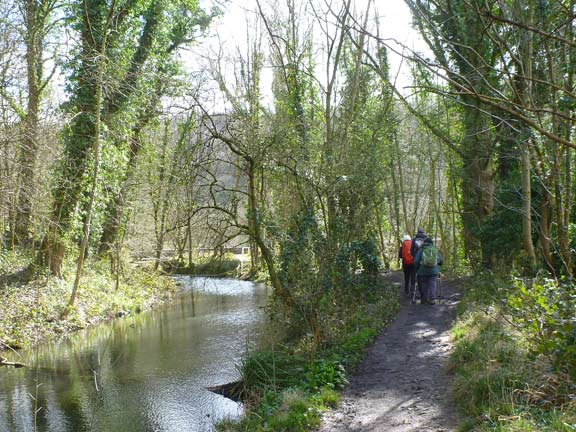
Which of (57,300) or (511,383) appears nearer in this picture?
(511,383)

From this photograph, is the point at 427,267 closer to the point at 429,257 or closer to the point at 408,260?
the point at 429,257

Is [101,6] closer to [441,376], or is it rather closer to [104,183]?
[104,183]

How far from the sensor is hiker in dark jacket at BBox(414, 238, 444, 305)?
1215 cm

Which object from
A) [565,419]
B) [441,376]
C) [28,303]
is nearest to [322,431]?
[441,376]

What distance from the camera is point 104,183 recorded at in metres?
17.9

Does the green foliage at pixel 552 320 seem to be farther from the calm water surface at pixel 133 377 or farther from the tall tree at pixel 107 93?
the tall tree at pixel 107 93

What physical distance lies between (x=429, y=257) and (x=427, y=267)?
0.24m

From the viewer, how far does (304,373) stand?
28.0ft

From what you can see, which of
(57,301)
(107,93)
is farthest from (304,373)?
(107,93)

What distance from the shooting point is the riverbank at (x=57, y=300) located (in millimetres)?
13992

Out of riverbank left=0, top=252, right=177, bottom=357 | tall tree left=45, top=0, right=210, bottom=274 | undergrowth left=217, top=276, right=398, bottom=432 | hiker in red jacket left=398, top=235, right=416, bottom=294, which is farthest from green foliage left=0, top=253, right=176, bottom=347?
hiker in red jacket left=398, top=235, right=416, bottom=294

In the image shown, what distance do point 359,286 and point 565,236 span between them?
6097mm

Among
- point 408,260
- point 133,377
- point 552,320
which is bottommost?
point 133,377

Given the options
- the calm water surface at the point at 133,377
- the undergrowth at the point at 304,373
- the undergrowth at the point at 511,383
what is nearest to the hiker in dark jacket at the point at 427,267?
the undergrowth at the point at 304,373
